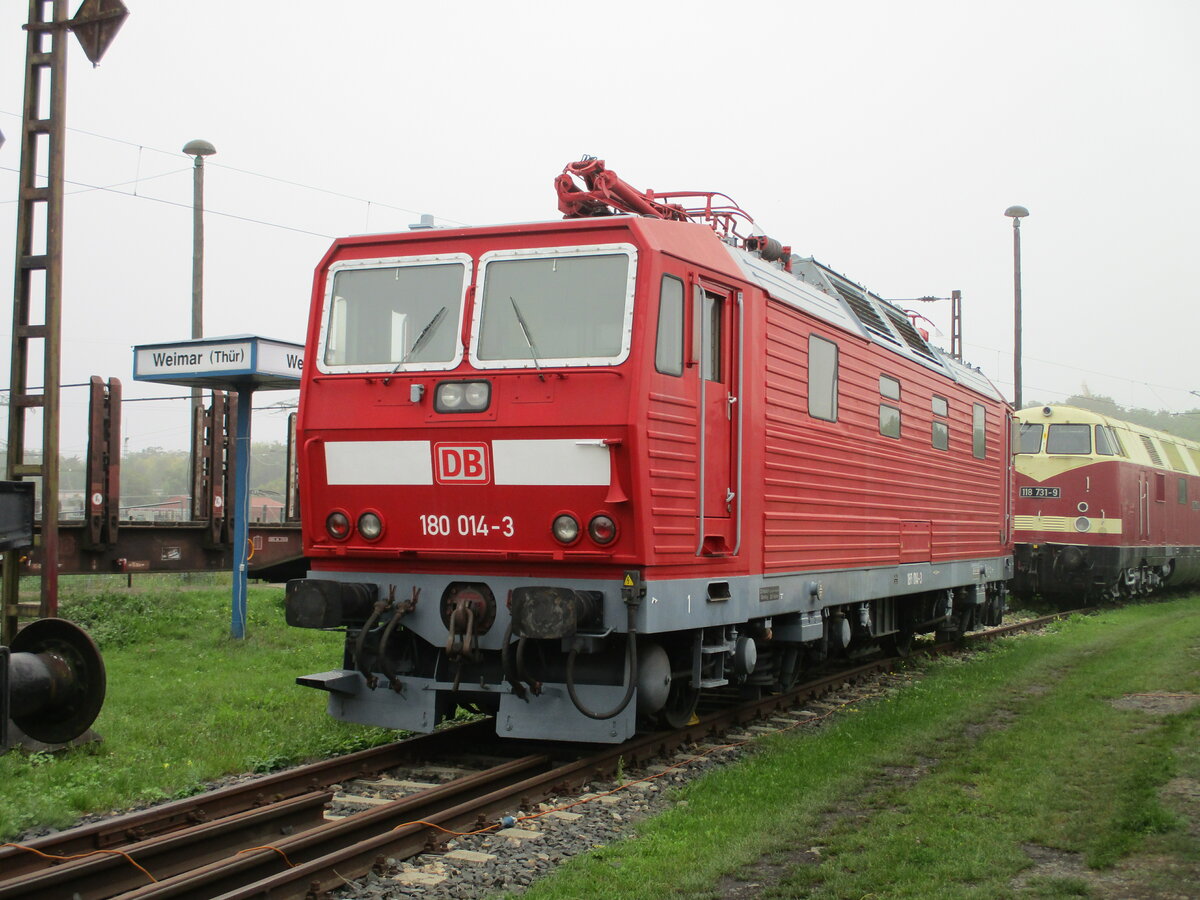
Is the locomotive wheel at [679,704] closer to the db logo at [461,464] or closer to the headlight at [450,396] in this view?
the db logo at [461,464]

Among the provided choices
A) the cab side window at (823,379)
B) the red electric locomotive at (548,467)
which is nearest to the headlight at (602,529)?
the red electric locomotive at (548,467)

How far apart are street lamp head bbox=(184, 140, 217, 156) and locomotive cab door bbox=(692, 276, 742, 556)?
14287 mm

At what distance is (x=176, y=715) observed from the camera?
952 cm

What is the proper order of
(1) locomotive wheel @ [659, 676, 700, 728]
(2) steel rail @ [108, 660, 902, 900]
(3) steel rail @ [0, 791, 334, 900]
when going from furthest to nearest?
(1) locomotive wheel @ [659, 676, 700, 728]
(2) steel rail @ [108, 660, 902, 900]
(3) steel rail @ [0, 791, 334, 900]

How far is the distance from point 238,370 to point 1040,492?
1663cm

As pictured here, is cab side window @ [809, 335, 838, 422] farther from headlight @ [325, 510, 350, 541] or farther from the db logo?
headlight @ [325, 510, 350, 541]

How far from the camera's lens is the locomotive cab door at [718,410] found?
26.7 ft

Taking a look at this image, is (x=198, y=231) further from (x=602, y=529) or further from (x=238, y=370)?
(x=602, y=529)

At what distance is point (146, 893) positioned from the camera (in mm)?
4895

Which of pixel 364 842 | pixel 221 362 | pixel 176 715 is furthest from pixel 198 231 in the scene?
pixel 364 842

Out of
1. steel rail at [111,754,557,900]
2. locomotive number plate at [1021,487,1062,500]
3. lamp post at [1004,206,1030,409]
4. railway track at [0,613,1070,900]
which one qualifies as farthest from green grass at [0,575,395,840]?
lamp post at [1004,206,1030,409]

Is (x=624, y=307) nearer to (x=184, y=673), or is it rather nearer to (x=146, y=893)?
(x=146, y=893)

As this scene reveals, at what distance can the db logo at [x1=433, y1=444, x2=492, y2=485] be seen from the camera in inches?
307

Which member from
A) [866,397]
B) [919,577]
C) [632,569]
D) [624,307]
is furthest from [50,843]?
[919,577]
